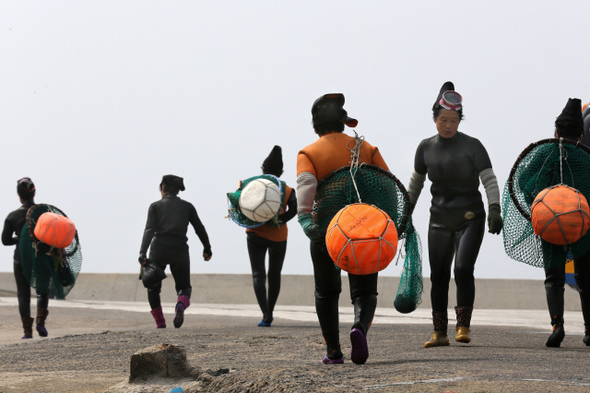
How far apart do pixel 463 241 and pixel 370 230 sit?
2161mm

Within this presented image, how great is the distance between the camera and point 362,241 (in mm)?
4543

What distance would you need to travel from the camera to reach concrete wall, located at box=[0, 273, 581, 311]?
1633 centimetres

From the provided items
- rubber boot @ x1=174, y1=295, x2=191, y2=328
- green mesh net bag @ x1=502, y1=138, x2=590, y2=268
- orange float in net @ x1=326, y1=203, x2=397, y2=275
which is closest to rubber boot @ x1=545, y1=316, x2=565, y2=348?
green mesh net bag @ x1=502, y1=138, x2=590, y2=268

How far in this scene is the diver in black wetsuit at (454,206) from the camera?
21.3 ft

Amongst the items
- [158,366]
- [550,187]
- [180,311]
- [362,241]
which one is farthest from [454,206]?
[180,311]

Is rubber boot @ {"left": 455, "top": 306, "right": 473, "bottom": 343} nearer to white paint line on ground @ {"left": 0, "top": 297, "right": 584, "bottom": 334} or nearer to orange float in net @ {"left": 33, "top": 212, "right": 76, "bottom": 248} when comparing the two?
white paint line on ground @ {"left": 0, "top": 297, "right": 584, "bottom": 334}

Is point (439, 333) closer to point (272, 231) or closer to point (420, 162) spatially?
point (420, 162)

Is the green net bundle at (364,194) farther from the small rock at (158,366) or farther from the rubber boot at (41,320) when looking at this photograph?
the rubber boot at (41,320)

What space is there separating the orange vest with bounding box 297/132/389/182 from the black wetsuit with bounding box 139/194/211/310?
5.10 meters

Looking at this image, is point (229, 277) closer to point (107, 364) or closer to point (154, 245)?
point (154, 245)

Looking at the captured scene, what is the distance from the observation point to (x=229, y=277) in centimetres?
1828

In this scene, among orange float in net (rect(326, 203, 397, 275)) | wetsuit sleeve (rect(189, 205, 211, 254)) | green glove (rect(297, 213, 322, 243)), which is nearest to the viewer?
orange float in net (rect(326, 203, 397, 275))

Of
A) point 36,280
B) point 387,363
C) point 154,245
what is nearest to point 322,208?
point 387,363

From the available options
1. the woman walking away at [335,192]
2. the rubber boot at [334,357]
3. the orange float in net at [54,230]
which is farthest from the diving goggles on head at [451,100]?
the orange float in net at [54,230]
